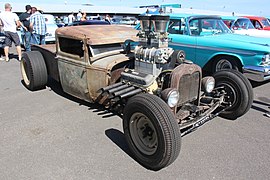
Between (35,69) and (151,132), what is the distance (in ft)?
10.2

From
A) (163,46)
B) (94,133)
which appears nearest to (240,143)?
(163,46)

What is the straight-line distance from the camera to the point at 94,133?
3576mm

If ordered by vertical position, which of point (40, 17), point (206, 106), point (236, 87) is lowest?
point (206, 106)

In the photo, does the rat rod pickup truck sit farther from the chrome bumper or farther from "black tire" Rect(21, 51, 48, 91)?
the chrome bumper

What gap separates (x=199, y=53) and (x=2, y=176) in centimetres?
500

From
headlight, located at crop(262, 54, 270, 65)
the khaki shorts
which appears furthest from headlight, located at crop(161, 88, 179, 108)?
the khaki shorts

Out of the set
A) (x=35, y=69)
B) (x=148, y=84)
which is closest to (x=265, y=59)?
(x=148, y=84)

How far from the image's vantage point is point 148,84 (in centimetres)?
326

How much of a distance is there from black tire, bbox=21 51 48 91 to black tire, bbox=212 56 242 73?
3.97m

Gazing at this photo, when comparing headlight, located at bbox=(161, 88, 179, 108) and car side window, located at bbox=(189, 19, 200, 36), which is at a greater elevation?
car side window, located at bbox=(189, 19, 200, 36)

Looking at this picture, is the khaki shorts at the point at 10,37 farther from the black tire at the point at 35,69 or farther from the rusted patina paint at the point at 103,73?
the rusted patina paint at the point at 103,73

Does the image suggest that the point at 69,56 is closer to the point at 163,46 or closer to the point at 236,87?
the point at 163,46

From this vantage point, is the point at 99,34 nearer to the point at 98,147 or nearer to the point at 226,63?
the point at 98,147

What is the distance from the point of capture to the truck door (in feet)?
13.1
